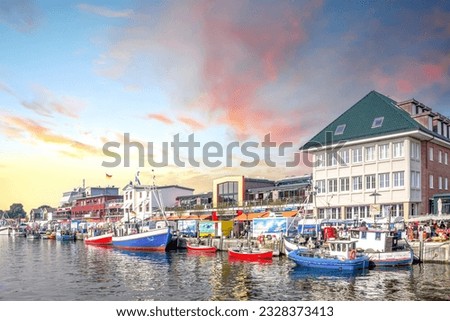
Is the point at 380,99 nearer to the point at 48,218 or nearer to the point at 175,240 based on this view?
the point at 175,240

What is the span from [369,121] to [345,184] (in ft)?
18.8

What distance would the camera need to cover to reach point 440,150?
1569 inches

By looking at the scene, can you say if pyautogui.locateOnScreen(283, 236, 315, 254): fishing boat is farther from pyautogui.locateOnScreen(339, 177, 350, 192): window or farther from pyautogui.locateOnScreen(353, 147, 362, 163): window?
pyautogui.locateOnScreen(353, 147, 362, 163): window

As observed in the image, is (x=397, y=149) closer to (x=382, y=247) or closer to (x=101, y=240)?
(x=382, y=247)

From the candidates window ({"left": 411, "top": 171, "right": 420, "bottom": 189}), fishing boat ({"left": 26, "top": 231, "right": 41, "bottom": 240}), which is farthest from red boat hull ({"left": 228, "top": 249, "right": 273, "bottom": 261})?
fishing boat ({"left": 26, "top": 231, "right": 41, "bottom": 240})

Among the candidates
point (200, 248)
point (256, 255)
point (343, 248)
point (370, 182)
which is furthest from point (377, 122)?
point (200, 248)

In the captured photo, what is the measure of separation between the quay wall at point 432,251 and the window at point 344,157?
376 inches

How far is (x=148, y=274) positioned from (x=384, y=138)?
20644mm

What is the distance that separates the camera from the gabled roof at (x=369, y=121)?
37375mm

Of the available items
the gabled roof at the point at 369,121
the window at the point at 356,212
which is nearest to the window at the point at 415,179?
the gabled roof at the point at 369,121

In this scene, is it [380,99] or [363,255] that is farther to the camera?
[380,99]

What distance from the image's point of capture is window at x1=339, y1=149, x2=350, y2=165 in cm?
4031

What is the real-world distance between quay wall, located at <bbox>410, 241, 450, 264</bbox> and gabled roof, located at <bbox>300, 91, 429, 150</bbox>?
8.81 metres
